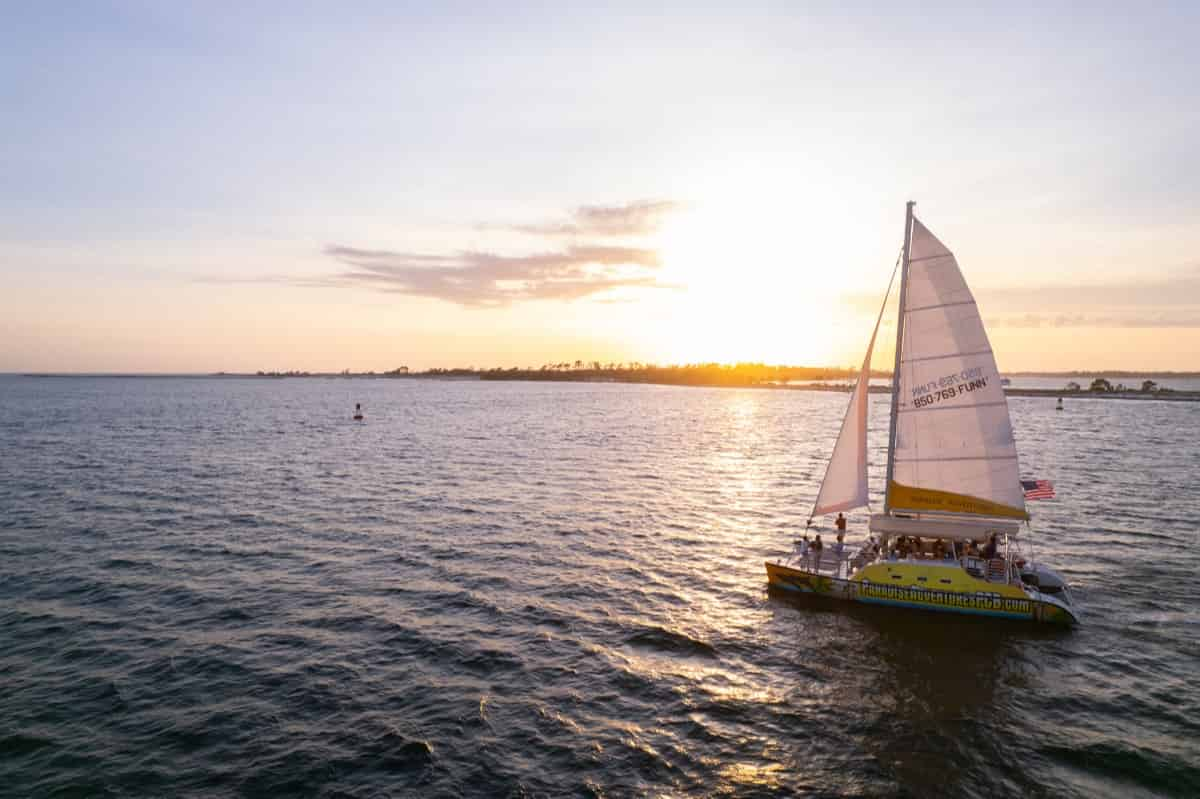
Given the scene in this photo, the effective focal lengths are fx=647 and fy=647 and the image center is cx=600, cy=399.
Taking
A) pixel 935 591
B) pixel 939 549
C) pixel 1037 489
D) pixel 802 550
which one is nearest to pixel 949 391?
pixel 939 549

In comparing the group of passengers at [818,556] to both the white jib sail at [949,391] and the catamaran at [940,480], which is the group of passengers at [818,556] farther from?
the white jib sail at [949,391]

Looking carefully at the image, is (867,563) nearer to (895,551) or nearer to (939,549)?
(895,551)

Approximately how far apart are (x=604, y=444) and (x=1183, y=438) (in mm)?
82014

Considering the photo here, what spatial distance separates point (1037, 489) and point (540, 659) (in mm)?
24086

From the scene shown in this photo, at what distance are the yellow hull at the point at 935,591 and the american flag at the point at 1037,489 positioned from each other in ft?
15.9

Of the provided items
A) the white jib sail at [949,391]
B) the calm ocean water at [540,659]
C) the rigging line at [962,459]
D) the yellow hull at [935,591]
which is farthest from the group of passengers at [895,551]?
the rigging line at [962,459]

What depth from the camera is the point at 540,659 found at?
23297mm

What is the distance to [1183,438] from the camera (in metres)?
91.6

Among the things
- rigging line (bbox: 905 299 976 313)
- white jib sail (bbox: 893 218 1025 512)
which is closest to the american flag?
white jib sail (bbox: 893 218 1025 512)

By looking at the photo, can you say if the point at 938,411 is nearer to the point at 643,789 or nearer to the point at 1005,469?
the point at 1005,469

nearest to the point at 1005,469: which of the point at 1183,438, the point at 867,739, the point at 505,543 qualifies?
→ the point at 867,739

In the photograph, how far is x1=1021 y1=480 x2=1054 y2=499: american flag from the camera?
96.4 feet

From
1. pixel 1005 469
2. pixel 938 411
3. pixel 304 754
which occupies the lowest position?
pixel 304 754

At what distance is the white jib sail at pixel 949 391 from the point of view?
2697cm
